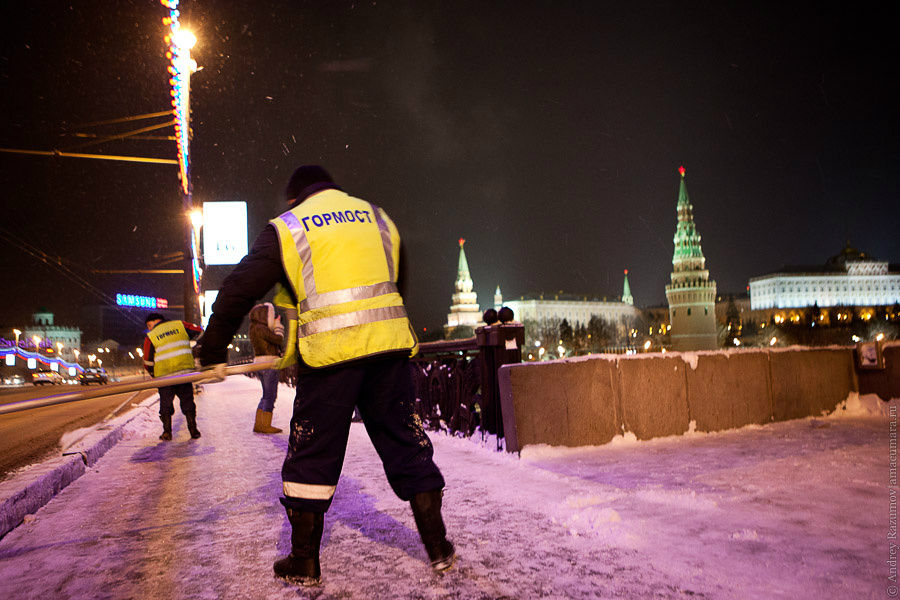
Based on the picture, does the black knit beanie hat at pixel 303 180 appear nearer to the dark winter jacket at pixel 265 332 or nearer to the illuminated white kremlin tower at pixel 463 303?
the dark winter jacket at pixel 265 332

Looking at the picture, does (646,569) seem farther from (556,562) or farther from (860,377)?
(860,377)

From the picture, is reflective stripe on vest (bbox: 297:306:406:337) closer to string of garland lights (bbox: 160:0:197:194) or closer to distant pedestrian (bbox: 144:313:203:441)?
distant pedestrian (bbox: 144:313:203:441)

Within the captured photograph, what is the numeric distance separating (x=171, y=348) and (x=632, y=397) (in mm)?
5667

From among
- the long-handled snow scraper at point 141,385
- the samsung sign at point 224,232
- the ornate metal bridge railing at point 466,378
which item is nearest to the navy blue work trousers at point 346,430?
the long-handled snow scraper at point 141,385

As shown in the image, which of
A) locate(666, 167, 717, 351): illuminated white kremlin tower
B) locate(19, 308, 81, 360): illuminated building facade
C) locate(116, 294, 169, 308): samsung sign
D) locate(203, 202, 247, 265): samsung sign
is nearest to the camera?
locate(203, 202, 247, 265): samsung sign

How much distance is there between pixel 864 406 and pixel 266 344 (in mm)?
8026

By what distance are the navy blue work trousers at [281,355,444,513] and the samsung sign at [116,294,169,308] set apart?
268 feet

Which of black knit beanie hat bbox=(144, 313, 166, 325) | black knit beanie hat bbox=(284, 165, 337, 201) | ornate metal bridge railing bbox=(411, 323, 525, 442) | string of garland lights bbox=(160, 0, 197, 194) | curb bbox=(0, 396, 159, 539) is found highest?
string of garland lights bbox=(160, 0, 197, 194)

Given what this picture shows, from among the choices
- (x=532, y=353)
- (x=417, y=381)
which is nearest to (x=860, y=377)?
(x=417, y=381)

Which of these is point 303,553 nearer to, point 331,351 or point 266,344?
point 331,351

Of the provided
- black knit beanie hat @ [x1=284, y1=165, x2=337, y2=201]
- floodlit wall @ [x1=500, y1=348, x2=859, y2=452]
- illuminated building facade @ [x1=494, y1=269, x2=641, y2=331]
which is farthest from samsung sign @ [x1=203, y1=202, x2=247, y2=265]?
illuminated building facade @ [x1=494, y1=269, x2=641, y2=331]

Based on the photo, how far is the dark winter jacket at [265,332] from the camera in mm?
7609

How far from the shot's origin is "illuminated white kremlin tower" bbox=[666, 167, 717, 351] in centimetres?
13600

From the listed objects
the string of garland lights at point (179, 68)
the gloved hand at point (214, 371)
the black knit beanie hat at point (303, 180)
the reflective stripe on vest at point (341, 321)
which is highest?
the string of garland lights at point (179, 68)
